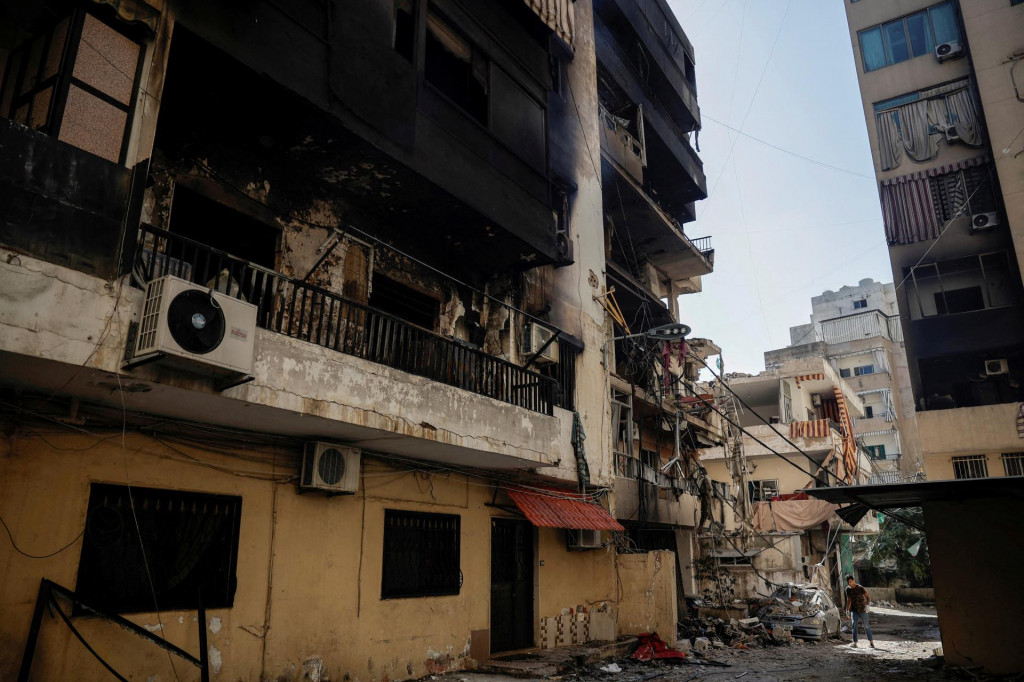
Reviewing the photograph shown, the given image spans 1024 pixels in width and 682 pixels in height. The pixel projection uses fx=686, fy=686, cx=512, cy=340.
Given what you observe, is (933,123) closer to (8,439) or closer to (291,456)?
(291,456)

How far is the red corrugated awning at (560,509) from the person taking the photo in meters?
11.7

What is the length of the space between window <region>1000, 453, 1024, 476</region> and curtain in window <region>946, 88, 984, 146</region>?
9810 mm

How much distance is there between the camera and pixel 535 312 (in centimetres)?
1415

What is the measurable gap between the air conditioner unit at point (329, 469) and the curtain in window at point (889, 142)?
72.4ft

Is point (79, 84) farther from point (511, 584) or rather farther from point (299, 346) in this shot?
point (511, 584)

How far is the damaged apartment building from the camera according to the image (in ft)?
20.9

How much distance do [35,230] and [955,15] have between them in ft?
92.7

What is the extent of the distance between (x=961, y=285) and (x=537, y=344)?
1670 cm

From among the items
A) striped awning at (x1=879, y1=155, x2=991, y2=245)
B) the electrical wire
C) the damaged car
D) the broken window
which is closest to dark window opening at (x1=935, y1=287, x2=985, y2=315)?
striped awning at (x1=879, y1=155, x2=991, y2=245)

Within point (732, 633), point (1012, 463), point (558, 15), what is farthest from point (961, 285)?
point (558, 15)

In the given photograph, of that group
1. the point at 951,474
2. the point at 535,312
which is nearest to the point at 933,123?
the point at 951,474

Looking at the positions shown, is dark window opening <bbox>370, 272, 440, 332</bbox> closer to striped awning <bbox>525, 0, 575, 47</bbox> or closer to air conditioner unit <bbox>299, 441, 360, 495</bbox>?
air conditioner unit <bbox>299, 441, 360, 495</bbox>

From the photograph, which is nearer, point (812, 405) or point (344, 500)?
point (344, 500)

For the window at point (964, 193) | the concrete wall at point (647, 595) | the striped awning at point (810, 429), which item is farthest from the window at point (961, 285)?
the concrete wall at point (647, 595)
